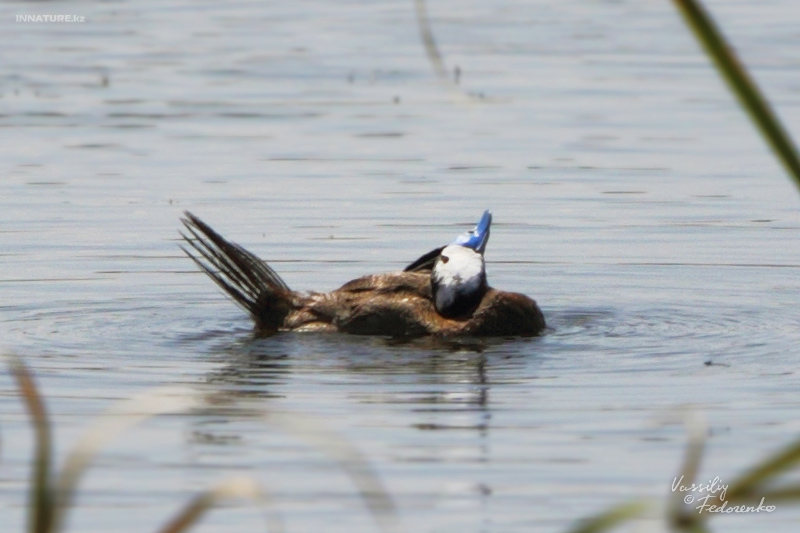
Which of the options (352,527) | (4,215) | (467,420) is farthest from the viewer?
(4,215)

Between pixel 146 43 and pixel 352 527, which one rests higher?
pixel 146 43

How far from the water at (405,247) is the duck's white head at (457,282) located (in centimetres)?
32

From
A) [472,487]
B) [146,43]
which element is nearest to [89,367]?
[472,487]

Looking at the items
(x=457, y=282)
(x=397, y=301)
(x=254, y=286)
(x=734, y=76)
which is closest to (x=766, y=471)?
(x=734, y=76)

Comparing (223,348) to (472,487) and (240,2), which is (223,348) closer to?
(472,487)

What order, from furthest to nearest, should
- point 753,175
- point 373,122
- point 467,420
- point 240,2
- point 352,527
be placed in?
point 240,2, point 373,122, point 753,175, point 467,420, point 352,527

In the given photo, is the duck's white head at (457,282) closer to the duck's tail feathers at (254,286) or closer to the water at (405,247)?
the water at (405,247)

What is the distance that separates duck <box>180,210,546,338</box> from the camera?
792cm

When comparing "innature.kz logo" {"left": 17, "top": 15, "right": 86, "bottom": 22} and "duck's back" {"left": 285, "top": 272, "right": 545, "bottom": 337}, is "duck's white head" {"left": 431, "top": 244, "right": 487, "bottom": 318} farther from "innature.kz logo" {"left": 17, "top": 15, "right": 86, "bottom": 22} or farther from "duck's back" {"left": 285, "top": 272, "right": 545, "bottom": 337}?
"innature.kz logo" {"left": 17, "top": 15, "right": 86, "bottom": 22}

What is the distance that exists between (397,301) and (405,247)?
2108 mm

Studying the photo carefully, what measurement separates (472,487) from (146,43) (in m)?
15.3

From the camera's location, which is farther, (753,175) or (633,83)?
(633,83)

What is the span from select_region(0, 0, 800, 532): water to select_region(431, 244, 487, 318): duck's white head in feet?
1.04

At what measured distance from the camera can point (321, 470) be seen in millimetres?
5305
